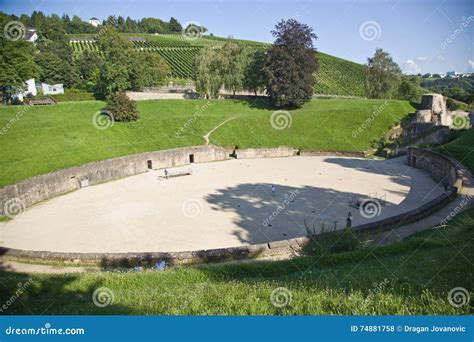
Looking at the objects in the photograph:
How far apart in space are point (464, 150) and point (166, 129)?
2798 cm

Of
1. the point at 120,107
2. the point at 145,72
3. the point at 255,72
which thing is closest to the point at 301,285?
the point at 120,107

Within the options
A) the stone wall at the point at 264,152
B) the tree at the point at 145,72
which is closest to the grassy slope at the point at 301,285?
the stone wall at the point at 264,152

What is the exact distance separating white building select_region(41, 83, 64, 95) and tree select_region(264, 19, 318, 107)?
33407 millimetres

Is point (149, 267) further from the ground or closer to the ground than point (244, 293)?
closer to the ground

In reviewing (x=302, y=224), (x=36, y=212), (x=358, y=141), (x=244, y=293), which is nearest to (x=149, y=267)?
(x=244, y=293)

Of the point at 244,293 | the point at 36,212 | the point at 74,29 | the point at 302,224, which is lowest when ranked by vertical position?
the point at 36,212

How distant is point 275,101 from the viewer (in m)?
48.8

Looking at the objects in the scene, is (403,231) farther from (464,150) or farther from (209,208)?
(464,150)

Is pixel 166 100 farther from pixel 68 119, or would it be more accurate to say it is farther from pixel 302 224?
pixel 302 224

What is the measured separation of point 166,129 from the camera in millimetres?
39031

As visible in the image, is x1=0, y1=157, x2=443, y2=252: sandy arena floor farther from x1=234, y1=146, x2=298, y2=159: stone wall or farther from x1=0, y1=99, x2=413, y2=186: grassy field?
x1=234, y1=146, x2=298, y2=159: stone wall

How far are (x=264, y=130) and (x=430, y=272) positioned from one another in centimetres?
3414

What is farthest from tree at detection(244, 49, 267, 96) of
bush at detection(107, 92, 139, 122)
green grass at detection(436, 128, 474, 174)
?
green grass at detection(436, 128, 474, 174)

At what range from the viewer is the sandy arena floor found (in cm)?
1755
